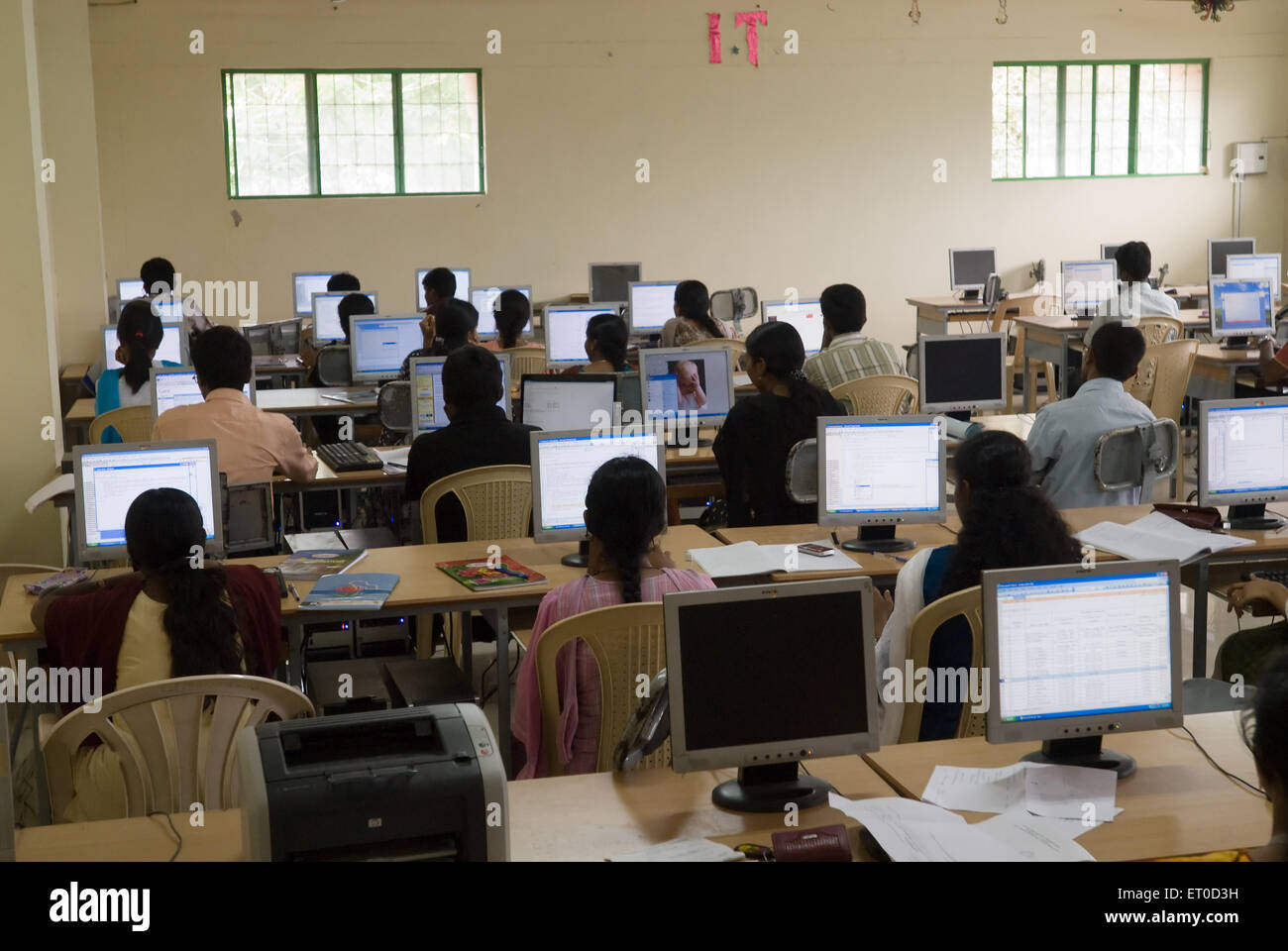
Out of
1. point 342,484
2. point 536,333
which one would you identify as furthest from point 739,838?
point 536,333

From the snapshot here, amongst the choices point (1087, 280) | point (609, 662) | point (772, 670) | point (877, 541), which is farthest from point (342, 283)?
point (772, 670)

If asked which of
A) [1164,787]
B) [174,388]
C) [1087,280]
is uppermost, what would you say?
[1087,280]

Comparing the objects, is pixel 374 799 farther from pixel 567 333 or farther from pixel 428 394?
pixel 567 333

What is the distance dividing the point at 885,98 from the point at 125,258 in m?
6.19

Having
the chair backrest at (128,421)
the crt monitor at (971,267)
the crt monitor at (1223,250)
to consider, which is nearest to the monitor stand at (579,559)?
the chair backrest at (128,421)

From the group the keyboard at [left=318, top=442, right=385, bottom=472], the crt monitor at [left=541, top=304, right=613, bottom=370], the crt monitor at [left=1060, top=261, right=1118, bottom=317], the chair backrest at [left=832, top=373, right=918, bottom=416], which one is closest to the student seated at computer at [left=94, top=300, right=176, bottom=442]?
the keyboard at [left=318, top=442, right=385, bottom=472]

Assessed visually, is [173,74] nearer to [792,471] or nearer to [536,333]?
[536,333]

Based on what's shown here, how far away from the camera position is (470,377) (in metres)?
4.66

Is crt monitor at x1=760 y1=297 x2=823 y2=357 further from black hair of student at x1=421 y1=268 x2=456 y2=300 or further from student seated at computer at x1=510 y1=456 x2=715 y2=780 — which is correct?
student seated at computer at x1=510 y1=456 x2=715 y2=780

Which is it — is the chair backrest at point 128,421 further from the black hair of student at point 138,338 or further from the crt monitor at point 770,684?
the crt monitor at point 770,684

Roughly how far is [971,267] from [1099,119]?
6.20ft

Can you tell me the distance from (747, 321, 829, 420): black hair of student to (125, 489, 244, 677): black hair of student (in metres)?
2.17

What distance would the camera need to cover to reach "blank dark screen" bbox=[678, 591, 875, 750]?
238cm

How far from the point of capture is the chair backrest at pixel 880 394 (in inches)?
234
